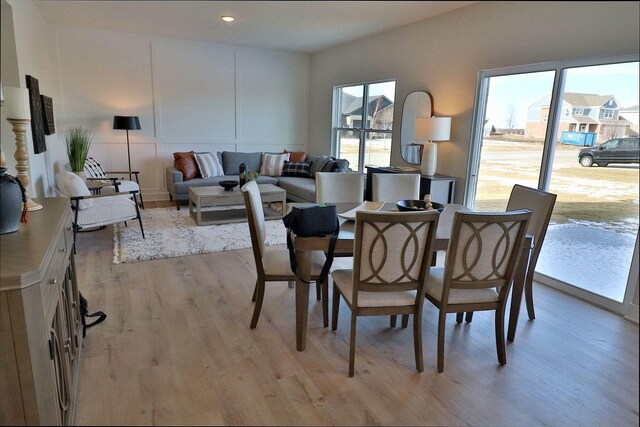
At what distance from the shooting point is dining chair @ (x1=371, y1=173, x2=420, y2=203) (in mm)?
3180

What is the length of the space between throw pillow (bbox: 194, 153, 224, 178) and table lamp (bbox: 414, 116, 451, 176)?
10.1 feet

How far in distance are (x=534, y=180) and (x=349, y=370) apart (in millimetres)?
1806

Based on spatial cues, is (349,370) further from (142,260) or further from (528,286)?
(142,260)

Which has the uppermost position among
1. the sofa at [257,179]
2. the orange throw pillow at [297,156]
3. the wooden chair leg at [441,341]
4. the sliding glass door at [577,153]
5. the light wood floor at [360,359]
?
the sliding glass door at [577,153]

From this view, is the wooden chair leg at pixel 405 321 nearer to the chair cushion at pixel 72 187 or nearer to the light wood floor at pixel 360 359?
the light wood floor at pixel 360 359

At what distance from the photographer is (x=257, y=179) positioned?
5.57 metres

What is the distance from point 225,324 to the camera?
7.98 ft

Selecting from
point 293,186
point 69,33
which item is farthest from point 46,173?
point 293,186

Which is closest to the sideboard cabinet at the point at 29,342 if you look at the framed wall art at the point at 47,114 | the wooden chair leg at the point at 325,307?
the wooden chair leg at the point at 325,307

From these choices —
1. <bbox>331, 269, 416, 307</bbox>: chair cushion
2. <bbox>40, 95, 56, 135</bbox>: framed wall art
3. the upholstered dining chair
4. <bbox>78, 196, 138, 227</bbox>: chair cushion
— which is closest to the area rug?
<bbox>78, 196, 138, 227</bbox>: chair cushion

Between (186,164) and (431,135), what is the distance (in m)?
3.41

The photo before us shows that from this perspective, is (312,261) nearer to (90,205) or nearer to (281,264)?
(281,264)

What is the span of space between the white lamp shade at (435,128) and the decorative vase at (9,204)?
3.19 meters

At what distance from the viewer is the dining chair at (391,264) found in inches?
71.0
